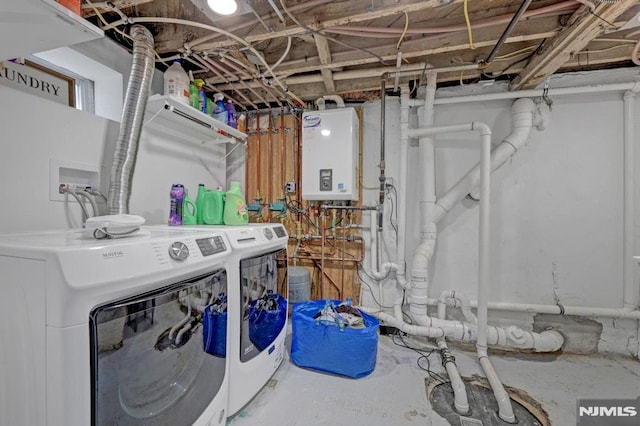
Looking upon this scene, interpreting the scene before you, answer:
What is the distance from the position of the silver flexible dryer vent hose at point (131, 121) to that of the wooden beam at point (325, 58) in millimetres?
1028

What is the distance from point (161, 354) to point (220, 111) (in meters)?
2.04

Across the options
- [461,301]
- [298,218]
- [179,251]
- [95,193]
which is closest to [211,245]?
[179,251]

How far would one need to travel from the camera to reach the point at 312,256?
2.73 metres

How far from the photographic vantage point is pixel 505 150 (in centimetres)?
222

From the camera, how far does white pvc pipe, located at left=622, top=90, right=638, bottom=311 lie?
2133mm

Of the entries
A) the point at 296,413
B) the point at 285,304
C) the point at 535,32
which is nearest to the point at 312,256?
the point at 285,304

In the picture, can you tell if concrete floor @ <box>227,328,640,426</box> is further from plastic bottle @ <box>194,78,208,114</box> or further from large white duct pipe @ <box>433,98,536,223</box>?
plastic bottle @ <box>194,78,208,114</box>

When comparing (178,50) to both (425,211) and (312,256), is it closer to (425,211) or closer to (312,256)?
(312,256)

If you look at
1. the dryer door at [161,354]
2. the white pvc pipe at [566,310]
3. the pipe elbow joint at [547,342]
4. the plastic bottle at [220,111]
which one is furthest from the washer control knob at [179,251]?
the pipe elbow joint at [547,342]

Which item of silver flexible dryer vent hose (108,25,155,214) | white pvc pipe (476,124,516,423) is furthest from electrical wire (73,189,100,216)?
white pvc pipe (476,124,516,423)

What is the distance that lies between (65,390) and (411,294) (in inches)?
85.5

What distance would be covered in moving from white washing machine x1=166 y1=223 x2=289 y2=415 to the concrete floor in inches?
5.9

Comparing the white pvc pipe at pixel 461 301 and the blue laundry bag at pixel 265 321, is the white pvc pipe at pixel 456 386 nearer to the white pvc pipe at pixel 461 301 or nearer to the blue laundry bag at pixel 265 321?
the white pvc pipe at pixel 461 301

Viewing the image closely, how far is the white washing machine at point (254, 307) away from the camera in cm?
140
